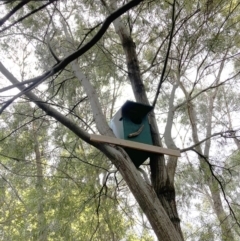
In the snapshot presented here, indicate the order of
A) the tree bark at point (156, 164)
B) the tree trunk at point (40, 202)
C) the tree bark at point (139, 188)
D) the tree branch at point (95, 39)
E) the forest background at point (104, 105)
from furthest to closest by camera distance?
the tree trunk at point (40, 202)
the forest background at point (104, 105)
the tree bark at point (156, 164)
the tree bark at point (139, 188)
the tree branch at point (95, 39)

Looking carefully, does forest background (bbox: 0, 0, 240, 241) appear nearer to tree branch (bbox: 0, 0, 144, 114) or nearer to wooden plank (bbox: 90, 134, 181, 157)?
wooden plank (bbox: 90, 134, 181, 157)

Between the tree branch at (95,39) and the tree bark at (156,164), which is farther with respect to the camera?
the tree bark at (156,164)

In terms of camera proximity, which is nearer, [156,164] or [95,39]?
[95,39]

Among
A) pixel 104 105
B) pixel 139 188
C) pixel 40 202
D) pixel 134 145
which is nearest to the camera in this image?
pixel 139 188

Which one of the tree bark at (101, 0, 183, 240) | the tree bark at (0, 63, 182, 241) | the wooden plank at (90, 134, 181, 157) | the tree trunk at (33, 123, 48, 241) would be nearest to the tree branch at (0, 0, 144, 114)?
the tree bark at (0, 63, 182, 241)

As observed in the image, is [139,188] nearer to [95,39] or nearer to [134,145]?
[134,145]

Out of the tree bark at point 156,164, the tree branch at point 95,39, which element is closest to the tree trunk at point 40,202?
the tree bark at point 156,164

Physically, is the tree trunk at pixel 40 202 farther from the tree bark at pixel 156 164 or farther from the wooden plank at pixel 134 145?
the wooden plank at pixel 134 145

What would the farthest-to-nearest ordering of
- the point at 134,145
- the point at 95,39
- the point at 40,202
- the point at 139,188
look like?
the point at 40,202 < the point at 134,145 < the point at 139,188 < the point at 95,39

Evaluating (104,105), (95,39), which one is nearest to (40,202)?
(104,105)

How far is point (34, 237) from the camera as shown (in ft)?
12.9

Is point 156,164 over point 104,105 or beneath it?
beneath

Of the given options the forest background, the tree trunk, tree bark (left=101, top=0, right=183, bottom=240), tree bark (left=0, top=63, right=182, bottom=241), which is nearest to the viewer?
tree bark (left=0, top=63, right=182, bottom=241)

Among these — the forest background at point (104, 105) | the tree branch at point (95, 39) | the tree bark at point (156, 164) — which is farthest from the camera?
the forest background at point (104, 105)
